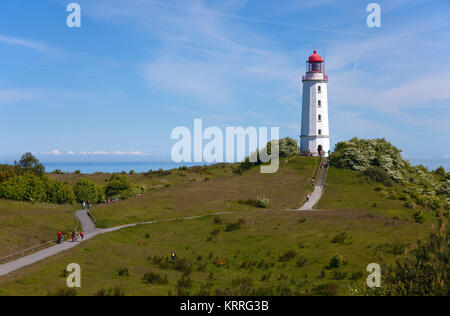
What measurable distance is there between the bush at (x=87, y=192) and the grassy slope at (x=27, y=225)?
17137mm

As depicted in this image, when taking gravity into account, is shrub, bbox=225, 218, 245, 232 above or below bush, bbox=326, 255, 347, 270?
above

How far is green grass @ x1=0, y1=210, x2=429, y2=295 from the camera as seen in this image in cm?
2414

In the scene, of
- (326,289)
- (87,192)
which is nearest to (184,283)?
(326,289)

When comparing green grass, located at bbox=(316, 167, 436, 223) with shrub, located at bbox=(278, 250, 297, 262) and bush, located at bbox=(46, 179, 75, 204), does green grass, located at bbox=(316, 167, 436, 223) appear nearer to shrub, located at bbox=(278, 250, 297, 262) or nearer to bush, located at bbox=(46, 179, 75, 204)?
shrub, located at bbox=(278, 250, 297, 262)

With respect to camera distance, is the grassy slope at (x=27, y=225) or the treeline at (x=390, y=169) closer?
the grassy slope at (x=27, y=225)

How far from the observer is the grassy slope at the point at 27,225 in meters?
35.6

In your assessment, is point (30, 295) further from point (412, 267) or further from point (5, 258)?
point (412, 267)

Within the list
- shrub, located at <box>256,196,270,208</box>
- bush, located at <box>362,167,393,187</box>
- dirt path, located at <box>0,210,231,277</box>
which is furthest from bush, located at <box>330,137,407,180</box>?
dirt path, located at <box>0,210,231,277</box>

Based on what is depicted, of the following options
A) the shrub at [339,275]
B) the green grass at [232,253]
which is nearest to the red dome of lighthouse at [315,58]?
the green grass at [232,253]

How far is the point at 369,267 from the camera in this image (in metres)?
26.0

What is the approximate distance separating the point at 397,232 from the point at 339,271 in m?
11.0

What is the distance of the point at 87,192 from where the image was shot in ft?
229

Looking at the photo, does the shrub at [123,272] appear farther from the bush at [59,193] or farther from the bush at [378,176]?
the bush at [378,176]
